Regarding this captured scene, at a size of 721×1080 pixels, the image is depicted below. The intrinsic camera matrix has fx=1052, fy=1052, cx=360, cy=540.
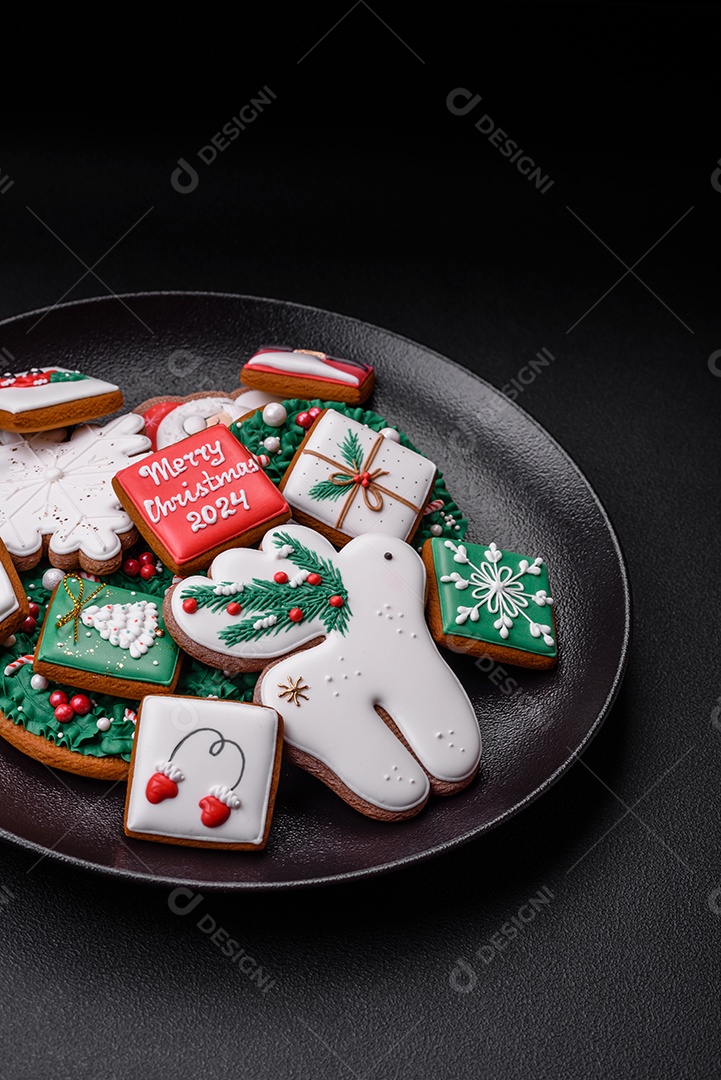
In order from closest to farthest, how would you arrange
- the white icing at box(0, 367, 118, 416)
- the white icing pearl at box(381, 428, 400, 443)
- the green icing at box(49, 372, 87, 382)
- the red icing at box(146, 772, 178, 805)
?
the red icing at box(146, 772, 178, 805) → the white icing at box(0, 367, 118, 416) → the green icing at box(49, 372, 87, 382) → the white icing pearl at box(381, 428, 400, 443)

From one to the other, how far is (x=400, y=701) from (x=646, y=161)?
2.72m

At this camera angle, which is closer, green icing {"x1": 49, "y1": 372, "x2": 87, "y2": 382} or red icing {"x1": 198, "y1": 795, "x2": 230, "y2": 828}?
red icing {"x1": 198, "y1": 795, "x2": 230, "y2": 828}

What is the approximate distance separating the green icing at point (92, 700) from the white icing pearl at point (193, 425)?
21.7 inches

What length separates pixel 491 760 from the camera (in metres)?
2.62

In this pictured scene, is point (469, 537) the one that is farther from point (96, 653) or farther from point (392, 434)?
point (96, 653)

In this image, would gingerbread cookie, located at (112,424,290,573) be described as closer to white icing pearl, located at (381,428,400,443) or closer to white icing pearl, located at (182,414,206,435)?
white icing pearl, located at (182,414,206,435)

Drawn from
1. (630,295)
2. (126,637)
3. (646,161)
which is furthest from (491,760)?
(646,161)

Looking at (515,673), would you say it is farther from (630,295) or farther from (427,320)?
(630,295)

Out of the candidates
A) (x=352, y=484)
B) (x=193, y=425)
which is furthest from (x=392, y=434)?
(x=193, y=425)

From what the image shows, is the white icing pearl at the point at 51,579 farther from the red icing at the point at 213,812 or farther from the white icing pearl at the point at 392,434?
the white icing pearl at the point at 392,434

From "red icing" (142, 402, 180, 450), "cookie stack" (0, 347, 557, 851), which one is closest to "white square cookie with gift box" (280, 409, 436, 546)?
"cookie stack" (0, 347, 557, 851)

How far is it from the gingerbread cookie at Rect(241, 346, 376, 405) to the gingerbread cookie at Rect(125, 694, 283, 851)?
1089 mm

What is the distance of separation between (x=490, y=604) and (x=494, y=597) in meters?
0.03

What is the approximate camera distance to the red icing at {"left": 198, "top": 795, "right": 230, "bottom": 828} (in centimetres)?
232
